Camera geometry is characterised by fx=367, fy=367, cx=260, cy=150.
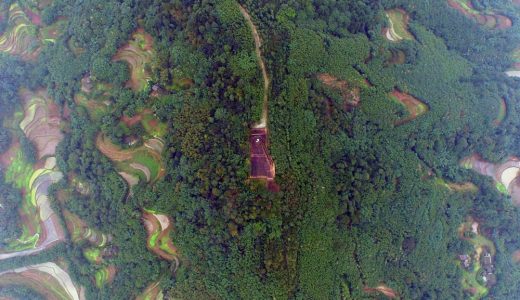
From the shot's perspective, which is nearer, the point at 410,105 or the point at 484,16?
the point at 410,105

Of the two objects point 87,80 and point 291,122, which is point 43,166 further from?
point 291,122

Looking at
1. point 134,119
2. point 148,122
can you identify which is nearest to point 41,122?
point 134,119

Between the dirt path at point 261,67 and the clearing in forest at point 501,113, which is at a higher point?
the dirt path at point 261,67

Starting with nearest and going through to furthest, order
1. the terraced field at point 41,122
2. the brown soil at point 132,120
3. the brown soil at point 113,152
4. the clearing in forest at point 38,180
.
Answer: the brown soil at point 132,120 < the brown soil at point 113,152 < the clearing in forest at point 38,180 < the terraced field at point 41,122

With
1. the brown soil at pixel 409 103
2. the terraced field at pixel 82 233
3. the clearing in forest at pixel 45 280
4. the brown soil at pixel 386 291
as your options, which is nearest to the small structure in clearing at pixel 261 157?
the brown soil at pixel 409 103

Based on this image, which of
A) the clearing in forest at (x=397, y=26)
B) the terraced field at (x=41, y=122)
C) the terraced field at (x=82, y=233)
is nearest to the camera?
the terraced field at (x=82, y=233)

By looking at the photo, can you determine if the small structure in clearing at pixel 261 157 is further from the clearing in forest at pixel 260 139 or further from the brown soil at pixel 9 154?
the brown soil at pixel 9 154

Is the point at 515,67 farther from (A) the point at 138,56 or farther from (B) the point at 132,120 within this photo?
(B) the point at 132,120

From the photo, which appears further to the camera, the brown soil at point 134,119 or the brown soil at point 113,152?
the brown soil at point 113,152
